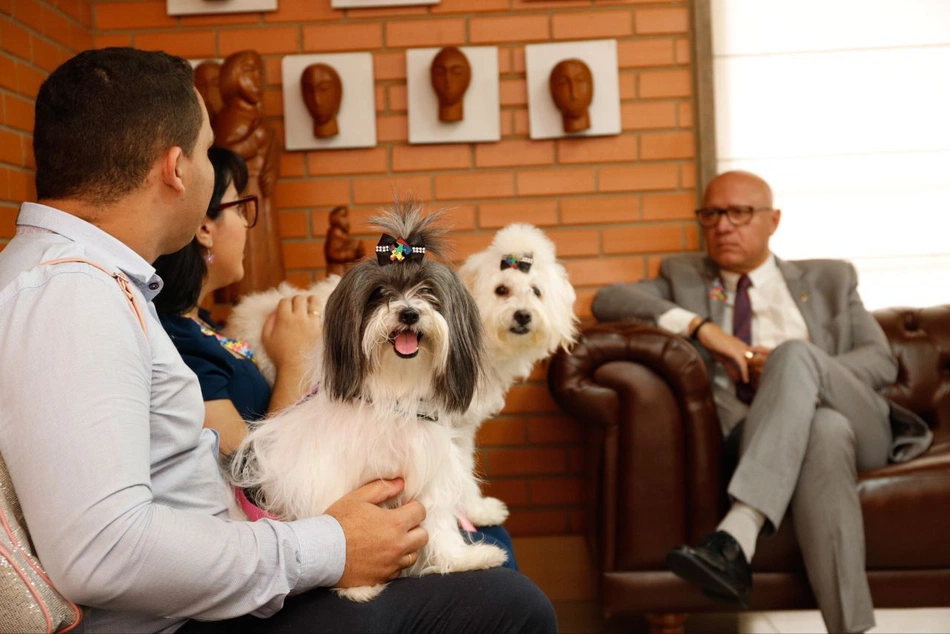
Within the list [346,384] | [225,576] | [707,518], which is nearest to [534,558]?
[707,518]

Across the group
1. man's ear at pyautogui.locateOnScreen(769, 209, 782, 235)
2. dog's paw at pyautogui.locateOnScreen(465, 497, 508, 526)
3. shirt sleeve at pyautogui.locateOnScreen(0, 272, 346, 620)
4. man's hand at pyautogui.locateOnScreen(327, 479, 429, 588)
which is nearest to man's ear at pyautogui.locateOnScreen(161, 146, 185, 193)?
shirt sleeve at pyautogui.locateOnScreen(0, 272, 346, 620)

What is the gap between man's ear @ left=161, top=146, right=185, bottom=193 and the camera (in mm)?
→ 1195

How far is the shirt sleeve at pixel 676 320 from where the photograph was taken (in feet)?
10.3

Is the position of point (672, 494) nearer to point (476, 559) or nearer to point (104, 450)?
point (476, 559)

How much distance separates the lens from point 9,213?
2.78 m

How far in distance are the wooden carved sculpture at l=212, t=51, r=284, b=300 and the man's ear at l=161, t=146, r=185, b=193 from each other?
5.87 feet

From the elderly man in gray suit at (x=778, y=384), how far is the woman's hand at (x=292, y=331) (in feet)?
4.10

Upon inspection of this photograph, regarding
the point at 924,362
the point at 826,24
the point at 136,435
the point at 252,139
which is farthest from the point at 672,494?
the point at 826,24

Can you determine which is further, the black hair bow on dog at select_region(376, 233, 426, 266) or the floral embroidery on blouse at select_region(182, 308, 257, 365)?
the floral embroidery on blouse at select_region(182, 308, 257, 365)

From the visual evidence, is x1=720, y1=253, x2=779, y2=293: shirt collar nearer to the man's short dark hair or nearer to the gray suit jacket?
the gray suit jacket

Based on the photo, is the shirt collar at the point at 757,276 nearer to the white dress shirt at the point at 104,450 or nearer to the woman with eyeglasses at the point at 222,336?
the woman with eyeglasses at the point at 222,336

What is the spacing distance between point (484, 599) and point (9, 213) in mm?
2215

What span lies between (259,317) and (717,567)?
144cm

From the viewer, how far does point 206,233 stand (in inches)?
79.1
